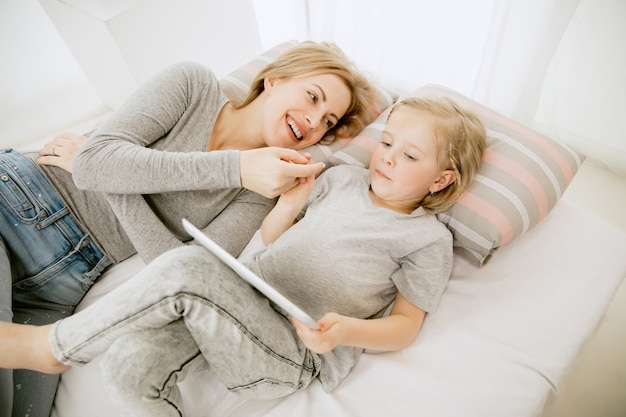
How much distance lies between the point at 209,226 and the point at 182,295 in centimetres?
43

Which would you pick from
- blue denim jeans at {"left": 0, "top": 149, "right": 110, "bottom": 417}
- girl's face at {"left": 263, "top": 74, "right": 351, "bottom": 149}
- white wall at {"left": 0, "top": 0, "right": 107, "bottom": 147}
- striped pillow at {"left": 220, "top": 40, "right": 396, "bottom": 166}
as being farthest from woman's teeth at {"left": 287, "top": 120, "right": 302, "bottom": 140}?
white wall at {"left": 0, "top": 0, "right": 107, "bottom": 147}

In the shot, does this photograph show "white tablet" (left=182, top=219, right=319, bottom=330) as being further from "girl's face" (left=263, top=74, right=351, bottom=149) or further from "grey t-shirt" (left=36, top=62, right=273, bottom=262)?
"girl's face" (left=263, top=74, right=351, bottom=149)

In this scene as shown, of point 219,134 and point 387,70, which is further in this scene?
point 387,70

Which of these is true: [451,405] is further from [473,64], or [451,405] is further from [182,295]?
[473,64]

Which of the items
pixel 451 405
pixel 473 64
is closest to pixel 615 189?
pixel 473 64

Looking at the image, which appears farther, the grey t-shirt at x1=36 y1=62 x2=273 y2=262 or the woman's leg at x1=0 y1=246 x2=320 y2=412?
the grey t-shirt at x1=36 y1=62 x2=273 y2=262

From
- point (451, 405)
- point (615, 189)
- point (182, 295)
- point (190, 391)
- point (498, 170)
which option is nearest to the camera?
point (182, 295)

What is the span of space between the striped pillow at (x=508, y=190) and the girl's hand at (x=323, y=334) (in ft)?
1.70

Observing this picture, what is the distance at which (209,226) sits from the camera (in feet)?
3.84

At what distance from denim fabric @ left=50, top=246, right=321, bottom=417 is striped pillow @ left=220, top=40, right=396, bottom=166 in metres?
0.64

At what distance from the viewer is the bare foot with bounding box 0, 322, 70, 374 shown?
842 millimetres

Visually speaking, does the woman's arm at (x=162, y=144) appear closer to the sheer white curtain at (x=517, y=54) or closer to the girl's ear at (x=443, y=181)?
the girl's ear at (x=443, y=181)

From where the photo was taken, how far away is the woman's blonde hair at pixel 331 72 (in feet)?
4.01

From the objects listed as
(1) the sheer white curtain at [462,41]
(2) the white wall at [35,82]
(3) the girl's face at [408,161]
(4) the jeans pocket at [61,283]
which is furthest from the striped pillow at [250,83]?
(2) the white wall at [35,82]
